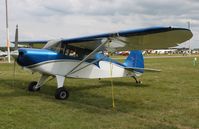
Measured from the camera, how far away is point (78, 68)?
1255 cm

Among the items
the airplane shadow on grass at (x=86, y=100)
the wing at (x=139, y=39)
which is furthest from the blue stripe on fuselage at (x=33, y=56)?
the airplane shadow on grass at (x=86, y=100)

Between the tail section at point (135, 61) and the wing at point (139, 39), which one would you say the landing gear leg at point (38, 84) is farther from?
the tail section at point (135, 61)

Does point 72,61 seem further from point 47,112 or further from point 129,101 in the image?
point 47,112

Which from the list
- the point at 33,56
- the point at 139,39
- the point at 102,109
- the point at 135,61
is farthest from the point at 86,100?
the point at 135,61

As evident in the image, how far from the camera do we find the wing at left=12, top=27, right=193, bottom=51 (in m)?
9.04

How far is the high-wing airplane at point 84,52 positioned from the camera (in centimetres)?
995

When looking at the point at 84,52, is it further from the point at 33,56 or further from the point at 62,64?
the point at 33,56

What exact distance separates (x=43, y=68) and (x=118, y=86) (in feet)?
14.4

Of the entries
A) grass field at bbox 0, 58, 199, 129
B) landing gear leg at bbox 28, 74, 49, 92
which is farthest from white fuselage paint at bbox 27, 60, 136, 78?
landing gear leg at bbox 28, 74, 49, 92

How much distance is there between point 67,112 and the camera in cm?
887

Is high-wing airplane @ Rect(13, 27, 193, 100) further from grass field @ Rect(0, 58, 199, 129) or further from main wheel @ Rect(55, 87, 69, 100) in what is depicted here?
grass field @ Rect(0, 58, 199, 129)

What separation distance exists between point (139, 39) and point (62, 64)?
10.2 ft

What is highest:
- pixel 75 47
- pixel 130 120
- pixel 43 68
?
pixel 75 47

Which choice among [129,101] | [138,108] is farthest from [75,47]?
[138,108]
